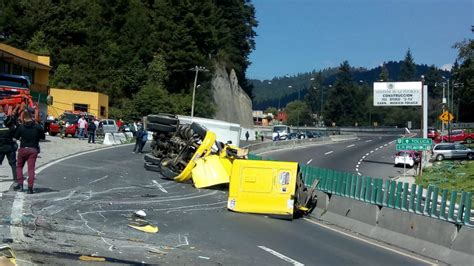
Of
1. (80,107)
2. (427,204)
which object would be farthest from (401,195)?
(80,107)

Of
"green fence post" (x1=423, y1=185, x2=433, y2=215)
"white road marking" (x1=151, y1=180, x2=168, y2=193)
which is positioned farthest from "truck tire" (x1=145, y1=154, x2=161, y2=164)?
"green fence post" (x1=423, y1=185, x2=433, y2=215)

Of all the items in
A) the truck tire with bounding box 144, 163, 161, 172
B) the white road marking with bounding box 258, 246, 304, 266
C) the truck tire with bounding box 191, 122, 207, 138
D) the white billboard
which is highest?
the white billboard

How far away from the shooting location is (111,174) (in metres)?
22.7

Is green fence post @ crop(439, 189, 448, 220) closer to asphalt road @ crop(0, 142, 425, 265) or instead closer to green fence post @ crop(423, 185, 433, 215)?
green fence post @ crop(423, 185, 433, 215)

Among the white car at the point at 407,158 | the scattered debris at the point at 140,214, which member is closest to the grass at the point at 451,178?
the white car at the point at 407,158

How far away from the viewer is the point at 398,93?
56.1 meters

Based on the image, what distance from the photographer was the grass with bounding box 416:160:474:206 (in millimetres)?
31203

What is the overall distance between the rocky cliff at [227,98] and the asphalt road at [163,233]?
265 feet

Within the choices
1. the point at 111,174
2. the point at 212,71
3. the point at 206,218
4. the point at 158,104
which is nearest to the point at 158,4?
the point at 212,71

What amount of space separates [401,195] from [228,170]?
8.13 m

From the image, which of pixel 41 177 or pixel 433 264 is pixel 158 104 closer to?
pixel 41 177

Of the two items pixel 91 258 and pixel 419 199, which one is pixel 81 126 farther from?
pixel 91 258

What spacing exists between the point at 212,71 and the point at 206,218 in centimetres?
8602

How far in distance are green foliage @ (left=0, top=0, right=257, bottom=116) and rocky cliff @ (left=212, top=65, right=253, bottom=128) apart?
259 cm
